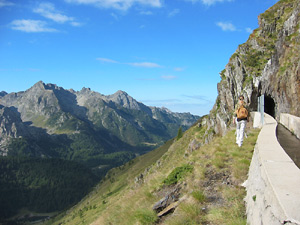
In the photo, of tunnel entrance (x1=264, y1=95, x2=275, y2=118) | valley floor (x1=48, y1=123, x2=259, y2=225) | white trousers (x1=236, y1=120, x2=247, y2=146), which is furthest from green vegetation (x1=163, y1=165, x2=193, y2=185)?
tunnel entrance (x1=264, y1=95, x2=275, y2=118)

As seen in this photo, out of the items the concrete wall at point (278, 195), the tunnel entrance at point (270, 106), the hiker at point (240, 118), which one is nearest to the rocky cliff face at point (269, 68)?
the tunnel entrance at point (270, 106)

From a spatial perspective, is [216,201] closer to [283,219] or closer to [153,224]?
[153,224]

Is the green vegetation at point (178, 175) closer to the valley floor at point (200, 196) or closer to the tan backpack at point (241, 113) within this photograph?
the valley floor at point (200, 196)

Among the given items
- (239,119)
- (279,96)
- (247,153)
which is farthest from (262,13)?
(247,153)

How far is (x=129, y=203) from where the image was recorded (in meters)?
14.3

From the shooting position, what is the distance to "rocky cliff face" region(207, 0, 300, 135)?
38.4 meters

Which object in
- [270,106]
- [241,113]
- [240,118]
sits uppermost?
[270,106]

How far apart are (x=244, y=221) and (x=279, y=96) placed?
3919cm

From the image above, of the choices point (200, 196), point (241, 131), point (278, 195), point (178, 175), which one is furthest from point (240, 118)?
point (278, 195)

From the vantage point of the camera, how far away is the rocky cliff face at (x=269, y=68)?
1512 inches

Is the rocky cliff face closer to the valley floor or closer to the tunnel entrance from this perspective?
the tunnel entrance

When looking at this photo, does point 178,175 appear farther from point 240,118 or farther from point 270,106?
point 270,106

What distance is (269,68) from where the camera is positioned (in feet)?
160

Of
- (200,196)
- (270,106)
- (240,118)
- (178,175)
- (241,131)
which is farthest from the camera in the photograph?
(270,106)
